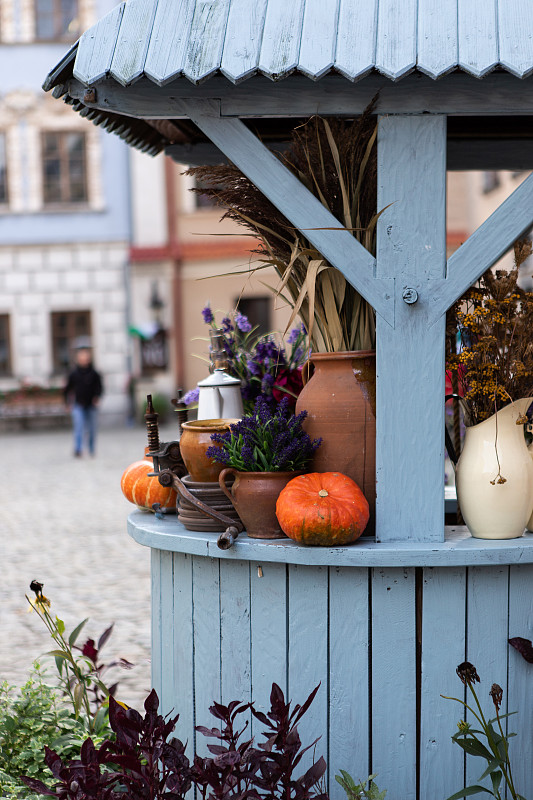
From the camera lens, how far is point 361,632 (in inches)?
97.9

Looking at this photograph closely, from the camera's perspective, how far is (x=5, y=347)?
66.5 ft

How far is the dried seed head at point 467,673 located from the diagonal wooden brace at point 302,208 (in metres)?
0.86

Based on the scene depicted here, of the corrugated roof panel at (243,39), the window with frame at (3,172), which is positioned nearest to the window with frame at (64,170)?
the window with frame at (3,172)

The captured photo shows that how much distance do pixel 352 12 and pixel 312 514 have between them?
1.23 m

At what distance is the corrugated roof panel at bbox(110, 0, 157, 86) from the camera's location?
2.39 meters

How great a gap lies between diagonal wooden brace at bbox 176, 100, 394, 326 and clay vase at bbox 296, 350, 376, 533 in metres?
0.21

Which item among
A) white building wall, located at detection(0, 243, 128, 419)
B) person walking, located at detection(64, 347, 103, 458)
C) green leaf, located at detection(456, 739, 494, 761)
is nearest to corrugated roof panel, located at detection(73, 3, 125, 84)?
green leaf, located at detection(456, 739, 494, 761)

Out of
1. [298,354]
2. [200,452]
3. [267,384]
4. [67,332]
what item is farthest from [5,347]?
[200,452]

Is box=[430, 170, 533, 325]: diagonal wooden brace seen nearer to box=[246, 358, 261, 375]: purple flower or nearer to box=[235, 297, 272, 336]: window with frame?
box=[246, 358, 261, 375]: purple flower

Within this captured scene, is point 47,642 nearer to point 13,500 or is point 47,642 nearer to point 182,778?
point 182,778

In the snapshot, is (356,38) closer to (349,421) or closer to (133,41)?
(133,41)

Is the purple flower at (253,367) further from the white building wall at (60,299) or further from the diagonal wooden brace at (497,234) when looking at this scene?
the white building wall at (60,299)

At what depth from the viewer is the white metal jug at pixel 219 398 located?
2.96 meters

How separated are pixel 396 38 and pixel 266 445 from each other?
1.05 metres
